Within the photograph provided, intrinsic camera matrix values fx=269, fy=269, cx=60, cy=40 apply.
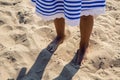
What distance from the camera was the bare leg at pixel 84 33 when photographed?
6.24ft

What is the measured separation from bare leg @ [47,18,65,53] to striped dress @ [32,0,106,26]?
263mm

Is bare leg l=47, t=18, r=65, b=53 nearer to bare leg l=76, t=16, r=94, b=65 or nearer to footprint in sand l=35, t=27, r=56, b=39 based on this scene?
footprint in sand l=35, t=27, r=56, b=39

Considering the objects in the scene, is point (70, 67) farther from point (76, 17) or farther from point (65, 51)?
point (76, 17)

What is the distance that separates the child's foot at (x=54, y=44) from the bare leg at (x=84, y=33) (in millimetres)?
198

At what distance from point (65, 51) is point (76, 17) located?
573 millimetres

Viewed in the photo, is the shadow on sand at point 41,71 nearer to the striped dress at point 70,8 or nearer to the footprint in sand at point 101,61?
the footprint in sand at point 101,61

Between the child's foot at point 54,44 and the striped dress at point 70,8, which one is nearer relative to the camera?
the striped dress at point 70,8

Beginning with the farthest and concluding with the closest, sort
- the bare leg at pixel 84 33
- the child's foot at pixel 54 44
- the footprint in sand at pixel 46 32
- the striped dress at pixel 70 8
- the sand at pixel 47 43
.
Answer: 1. the footprint in sand at pixel 46 32
2. the child's foot at pixel 54 44
3. the sand at pixel 47 43
4. the bare leg at pixel 84 33
5. the striped dress at pixel 70 8

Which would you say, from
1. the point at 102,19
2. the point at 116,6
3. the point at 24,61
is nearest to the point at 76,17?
the point at 24,61

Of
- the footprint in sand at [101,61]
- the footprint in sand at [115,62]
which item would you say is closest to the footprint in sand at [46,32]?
the footprint in sand at [101,61]

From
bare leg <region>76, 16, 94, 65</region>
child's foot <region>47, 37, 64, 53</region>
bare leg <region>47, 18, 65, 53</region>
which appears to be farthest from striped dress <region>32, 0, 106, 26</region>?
child's foot <region>47, 37, 64, 53</region>

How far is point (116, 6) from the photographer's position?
8.64 feet

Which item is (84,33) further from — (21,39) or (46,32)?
(21,39)

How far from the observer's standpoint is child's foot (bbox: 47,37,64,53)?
2207 mm
